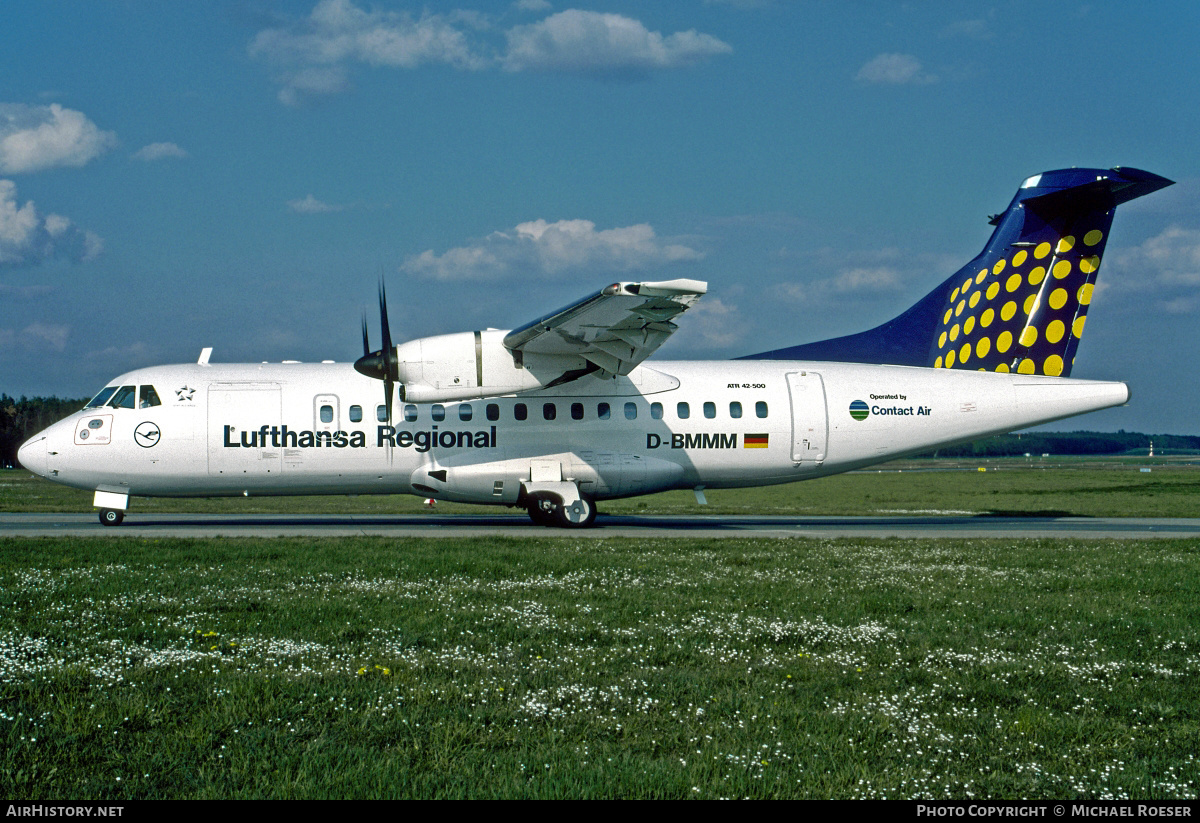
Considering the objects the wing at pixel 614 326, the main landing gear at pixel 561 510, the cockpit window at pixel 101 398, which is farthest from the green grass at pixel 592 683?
the cockpit window at pixel 101 398

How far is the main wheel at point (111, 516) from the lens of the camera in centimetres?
1919

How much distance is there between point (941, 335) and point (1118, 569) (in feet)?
33.0

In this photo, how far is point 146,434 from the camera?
19.0m

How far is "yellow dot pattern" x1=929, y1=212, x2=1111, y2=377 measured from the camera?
66.5 feet

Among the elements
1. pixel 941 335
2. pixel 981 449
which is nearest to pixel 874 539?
pixel 941 335

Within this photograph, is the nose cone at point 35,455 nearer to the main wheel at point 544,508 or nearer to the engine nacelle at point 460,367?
the engine nacelle at point 460,367

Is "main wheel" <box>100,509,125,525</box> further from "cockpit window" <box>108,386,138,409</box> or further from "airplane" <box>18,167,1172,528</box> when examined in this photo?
"cockpit window" <box>108,386,138,409</box>


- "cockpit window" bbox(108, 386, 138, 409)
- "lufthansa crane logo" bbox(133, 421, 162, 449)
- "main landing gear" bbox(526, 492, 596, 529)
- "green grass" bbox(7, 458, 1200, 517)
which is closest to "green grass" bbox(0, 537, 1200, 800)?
"main landing gear" bbox(526, 492, 596, 529)

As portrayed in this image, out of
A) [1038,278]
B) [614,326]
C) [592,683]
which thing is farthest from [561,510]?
[592,683]

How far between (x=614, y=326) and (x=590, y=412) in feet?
10.3

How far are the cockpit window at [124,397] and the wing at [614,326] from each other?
851 cm

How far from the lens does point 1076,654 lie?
733 cm

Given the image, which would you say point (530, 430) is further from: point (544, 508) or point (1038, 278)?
point (1038, 278)
